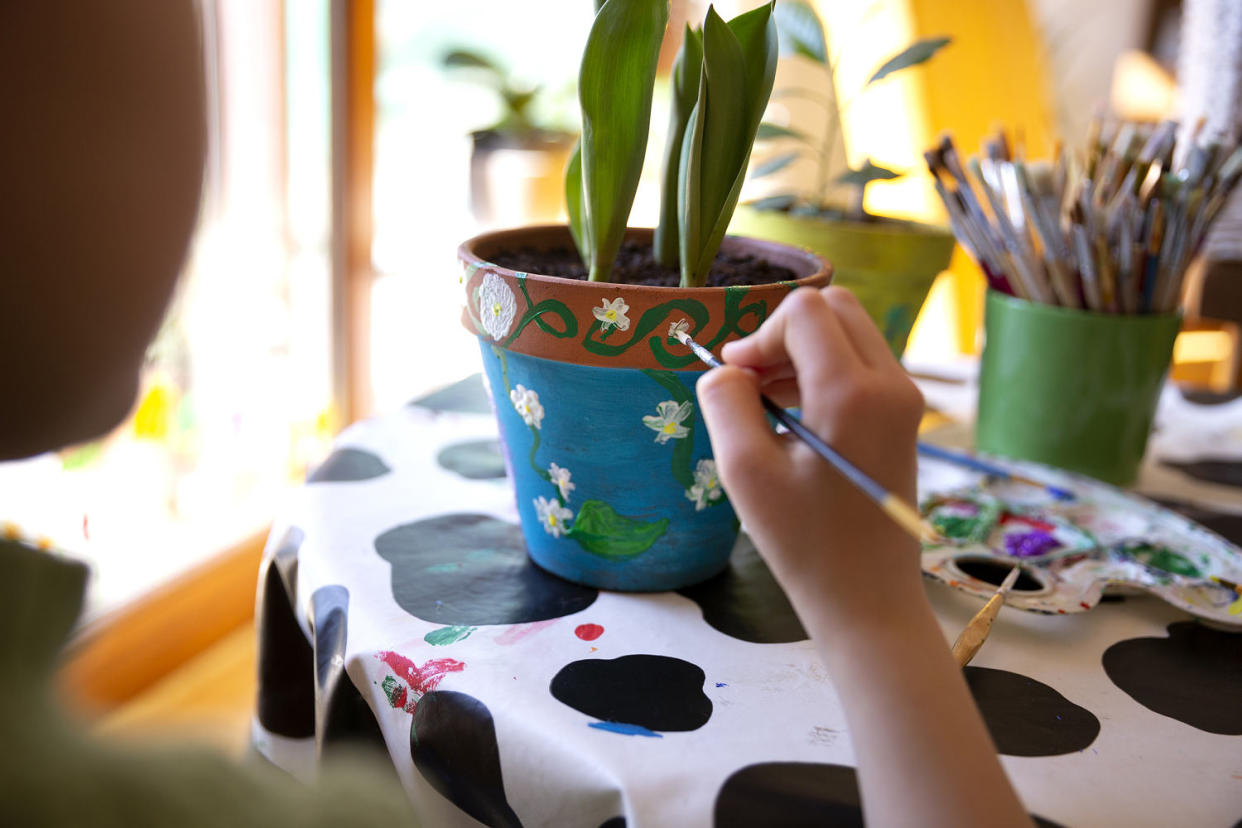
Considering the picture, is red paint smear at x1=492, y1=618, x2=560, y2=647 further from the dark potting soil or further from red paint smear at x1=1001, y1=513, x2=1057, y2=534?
red paint smear at x1=1001, y1=513, x2=1057, y2=534

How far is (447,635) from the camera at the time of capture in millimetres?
393

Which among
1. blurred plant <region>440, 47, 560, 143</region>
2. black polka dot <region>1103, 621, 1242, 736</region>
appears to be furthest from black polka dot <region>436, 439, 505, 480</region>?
blurred plant <region>440, 47, 560, 143</region>

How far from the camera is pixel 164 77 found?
24 cm

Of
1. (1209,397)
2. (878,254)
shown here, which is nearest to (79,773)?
(878,254)

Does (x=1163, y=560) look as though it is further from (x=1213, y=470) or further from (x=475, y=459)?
(x=475, y=459)

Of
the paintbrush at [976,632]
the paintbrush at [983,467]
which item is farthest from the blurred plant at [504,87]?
the paintbrush at [976,632]

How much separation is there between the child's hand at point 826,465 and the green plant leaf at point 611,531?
0.45 ft

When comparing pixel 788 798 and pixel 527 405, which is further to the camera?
pixel 527 405

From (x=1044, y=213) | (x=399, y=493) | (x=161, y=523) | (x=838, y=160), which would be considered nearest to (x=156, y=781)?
(x=399, y=493)

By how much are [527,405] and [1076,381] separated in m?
0.43

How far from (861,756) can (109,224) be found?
276mm

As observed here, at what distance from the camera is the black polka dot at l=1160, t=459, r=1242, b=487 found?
66cm

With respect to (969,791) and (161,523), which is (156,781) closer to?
(969,791)

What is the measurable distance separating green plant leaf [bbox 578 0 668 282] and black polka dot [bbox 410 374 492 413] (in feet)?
0.90
